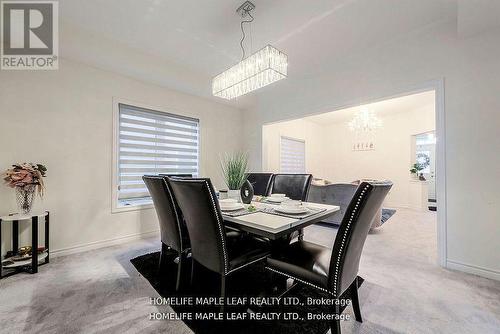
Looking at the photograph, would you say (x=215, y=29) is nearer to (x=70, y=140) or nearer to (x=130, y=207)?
(x=70, y=140)

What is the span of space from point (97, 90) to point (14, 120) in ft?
3.00

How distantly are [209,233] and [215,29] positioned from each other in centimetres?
224

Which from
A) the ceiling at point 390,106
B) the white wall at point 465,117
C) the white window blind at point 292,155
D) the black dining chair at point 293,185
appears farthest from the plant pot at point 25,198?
the ceiling at point 390,106

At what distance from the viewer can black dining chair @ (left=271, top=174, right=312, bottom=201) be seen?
2504 millimetres

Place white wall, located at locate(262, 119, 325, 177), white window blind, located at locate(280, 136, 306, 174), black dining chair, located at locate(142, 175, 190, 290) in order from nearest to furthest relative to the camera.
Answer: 1. black dining chair, located at locate(142, 175, 190, 290)
2. white wall, located at locate(262, 119, 325, 177)
3. white window blind, located at locate(280, 136, 306, 174)

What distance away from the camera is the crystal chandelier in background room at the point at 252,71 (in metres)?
1.93

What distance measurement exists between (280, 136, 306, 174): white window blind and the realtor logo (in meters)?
4.45

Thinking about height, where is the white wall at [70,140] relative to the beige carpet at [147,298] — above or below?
above

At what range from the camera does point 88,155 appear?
2.77 meters

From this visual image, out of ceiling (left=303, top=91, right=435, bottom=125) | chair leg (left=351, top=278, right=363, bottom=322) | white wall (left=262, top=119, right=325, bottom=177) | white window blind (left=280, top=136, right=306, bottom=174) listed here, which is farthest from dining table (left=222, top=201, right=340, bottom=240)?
white window blind (left=280, top=136, right=306, bottom=174)

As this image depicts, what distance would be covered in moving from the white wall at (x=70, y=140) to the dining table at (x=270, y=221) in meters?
2.24

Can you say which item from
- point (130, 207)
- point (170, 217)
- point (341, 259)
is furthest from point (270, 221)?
point (130, 207)

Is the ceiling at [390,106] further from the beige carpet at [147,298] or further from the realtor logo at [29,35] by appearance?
the realtor logo at [29,35]

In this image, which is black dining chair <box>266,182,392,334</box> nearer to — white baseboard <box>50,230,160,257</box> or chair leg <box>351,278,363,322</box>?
chair leg <box>351,278,363,322</box>
